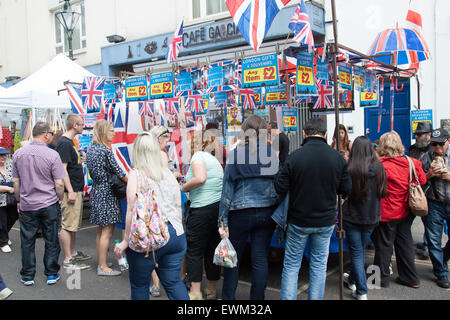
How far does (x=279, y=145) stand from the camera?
4.79 metres

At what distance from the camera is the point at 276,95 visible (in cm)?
693

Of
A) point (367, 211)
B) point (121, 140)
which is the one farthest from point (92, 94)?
point (367, 211)

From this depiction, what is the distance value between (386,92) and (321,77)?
226 inches

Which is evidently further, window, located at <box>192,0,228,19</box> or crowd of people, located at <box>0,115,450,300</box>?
window, located at <box>192,0,228,19</box>

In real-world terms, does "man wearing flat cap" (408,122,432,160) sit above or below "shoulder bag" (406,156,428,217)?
above

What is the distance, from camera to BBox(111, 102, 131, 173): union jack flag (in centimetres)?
611

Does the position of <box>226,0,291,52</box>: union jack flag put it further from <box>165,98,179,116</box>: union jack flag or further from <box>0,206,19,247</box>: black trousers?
<box>0,206,19,247</box>: black trousers

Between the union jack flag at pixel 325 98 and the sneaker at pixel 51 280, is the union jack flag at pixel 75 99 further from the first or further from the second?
the union jack flag at pixel 325 98

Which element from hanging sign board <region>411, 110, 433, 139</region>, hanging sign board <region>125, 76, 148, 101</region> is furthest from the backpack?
hanging sign board <region>411, 110, 433, 139</region>

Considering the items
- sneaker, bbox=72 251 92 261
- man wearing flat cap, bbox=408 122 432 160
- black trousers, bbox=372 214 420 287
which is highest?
man wearing flat cap, bbox=408 122 432 160

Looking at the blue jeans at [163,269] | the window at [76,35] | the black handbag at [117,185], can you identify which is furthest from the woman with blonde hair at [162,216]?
the window at [76,35]

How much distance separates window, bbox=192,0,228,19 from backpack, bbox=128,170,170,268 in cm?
958

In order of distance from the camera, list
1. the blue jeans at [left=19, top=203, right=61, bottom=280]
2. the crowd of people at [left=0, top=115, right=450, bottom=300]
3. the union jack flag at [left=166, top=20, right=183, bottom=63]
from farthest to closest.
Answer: the union jack flag at [left=166, top=20, right=183, bottom=63] → the blue jeans at [left=19, top=203, right=61, bottom=280] → the crowd of people at [left=0, top=115, right=450, bottom=300]
